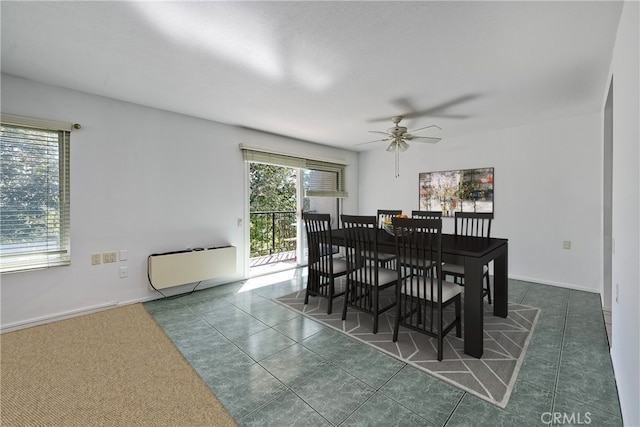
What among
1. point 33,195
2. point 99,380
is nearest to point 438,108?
point 99,380

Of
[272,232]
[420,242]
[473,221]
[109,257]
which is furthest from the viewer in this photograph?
[272,232]

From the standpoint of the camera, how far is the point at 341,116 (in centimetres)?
355

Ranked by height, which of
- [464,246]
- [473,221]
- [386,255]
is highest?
[473,221]

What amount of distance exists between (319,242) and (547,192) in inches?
128

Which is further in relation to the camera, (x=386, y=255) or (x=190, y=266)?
(x=386, y=255)

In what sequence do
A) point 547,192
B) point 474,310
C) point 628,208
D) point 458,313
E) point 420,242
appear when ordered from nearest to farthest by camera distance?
point 628,208 → point 474,310 → point 420,242 → point 458,313 → point 547,192

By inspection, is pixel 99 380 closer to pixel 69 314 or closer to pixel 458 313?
pixel 69 314

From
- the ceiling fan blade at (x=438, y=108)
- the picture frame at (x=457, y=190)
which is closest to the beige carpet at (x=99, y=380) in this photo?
the ceiling fan blade at (x=438, y=108)

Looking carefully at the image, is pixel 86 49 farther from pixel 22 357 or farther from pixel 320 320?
pixel 320 320

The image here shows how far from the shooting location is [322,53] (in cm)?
207

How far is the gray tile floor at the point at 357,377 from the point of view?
60.0 inches

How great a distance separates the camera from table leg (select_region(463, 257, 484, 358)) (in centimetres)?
205

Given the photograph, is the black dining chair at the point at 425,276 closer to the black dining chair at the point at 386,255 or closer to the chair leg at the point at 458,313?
the chair leg at the point at 458,313

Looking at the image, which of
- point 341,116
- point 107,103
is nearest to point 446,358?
point 341,116
